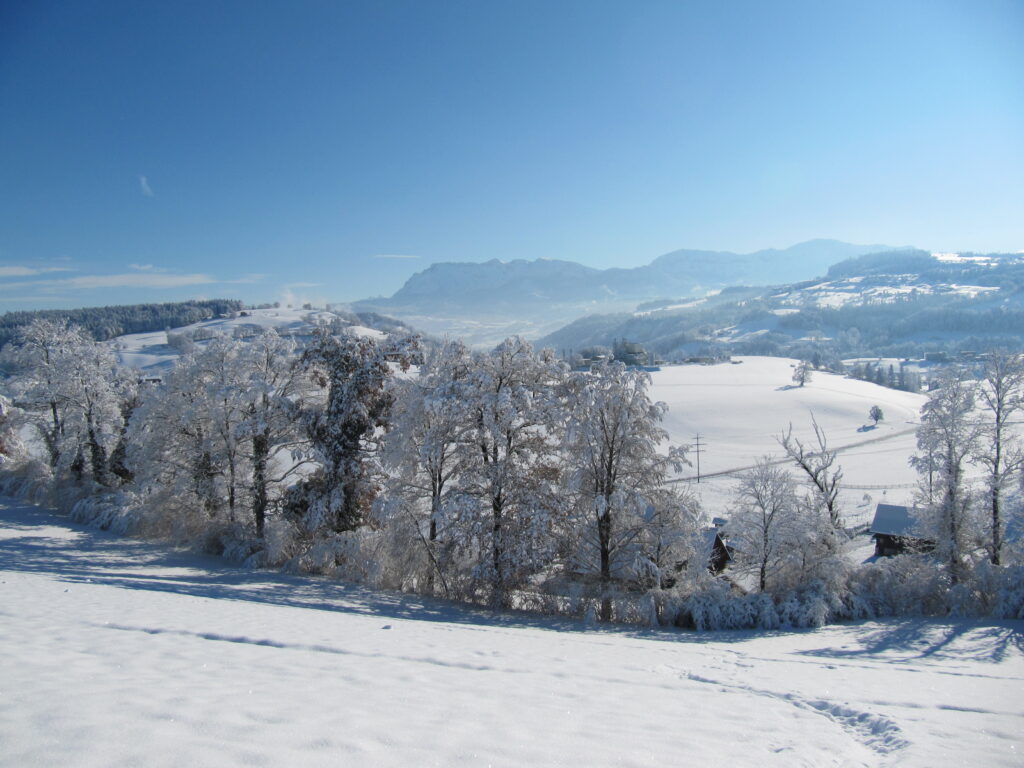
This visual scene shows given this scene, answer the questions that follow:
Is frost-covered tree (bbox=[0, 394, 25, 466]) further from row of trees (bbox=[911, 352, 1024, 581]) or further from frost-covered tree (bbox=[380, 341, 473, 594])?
row of trees (bbox=[911, 352, 1024, 581])

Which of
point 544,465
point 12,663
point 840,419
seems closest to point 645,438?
point 544,465

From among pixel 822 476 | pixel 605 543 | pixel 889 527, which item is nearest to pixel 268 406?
pixel 605 543

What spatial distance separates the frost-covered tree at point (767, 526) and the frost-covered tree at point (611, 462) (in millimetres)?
4506

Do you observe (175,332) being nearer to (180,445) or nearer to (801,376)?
(180,445)

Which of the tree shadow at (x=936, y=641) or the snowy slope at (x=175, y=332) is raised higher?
the snowy slope at (x=175, y=332)

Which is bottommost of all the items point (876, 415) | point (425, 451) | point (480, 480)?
point (876, 415)

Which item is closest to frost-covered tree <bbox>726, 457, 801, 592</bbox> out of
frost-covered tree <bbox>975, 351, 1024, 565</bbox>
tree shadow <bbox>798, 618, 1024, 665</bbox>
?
tree shadow <bbox>798, 618, 1024, 665</bbox>

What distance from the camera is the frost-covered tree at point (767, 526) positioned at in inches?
726

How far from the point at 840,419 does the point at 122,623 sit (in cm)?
9328

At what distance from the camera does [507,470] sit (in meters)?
16.3

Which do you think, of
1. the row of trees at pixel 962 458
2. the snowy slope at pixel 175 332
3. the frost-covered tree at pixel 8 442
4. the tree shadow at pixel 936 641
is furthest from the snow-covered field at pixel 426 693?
the snowy slope at pixel 175 332

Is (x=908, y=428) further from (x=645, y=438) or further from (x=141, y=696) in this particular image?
(x=141, y=696)

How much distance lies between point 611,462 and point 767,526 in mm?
6949

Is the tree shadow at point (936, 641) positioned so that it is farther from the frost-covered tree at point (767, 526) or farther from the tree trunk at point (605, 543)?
the tree trunk at point (605, 543)
